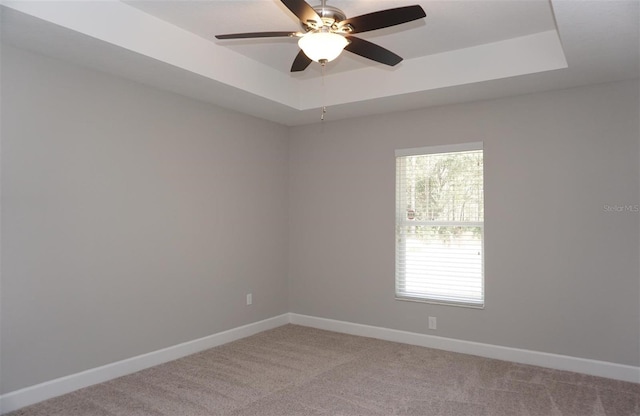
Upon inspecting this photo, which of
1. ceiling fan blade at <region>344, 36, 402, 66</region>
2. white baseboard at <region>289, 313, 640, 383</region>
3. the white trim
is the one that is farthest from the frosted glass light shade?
white baseboard at <region>289, 313, 640, 383</region>

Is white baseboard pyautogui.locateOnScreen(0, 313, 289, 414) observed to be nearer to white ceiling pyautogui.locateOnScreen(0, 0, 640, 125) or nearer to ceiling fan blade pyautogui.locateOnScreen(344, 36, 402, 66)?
white ceiling pyautogui.locateOnScreen(0, 0, 640, 125)

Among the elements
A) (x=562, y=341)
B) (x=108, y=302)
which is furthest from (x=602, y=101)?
(x=108, y=302)

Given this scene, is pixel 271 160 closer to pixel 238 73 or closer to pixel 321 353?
pixel 238 73

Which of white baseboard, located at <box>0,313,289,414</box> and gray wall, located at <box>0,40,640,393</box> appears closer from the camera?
white baseboard, located at <box>0,313,289,414</box>

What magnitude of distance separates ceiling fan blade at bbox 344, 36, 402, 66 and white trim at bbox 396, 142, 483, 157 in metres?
1.79

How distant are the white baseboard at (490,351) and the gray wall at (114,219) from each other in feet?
3.13

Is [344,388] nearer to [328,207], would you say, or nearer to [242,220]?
[242,220]

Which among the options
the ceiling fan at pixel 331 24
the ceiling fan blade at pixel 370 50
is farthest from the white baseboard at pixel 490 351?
the ceiling fan at pixel 331 24

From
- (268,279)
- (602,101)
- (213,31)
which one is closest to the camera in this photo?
(213,31)

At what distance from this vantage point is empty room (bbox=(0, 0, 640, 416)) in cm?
316

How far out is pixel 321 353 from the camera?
4.43 metres

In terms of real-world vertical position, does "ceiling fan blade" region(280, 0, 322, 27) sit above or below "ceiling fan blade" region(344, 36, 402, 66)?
above

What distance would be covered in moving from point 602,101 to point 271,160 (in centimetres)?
340

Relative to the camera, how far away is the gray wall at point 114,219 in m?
3.19
